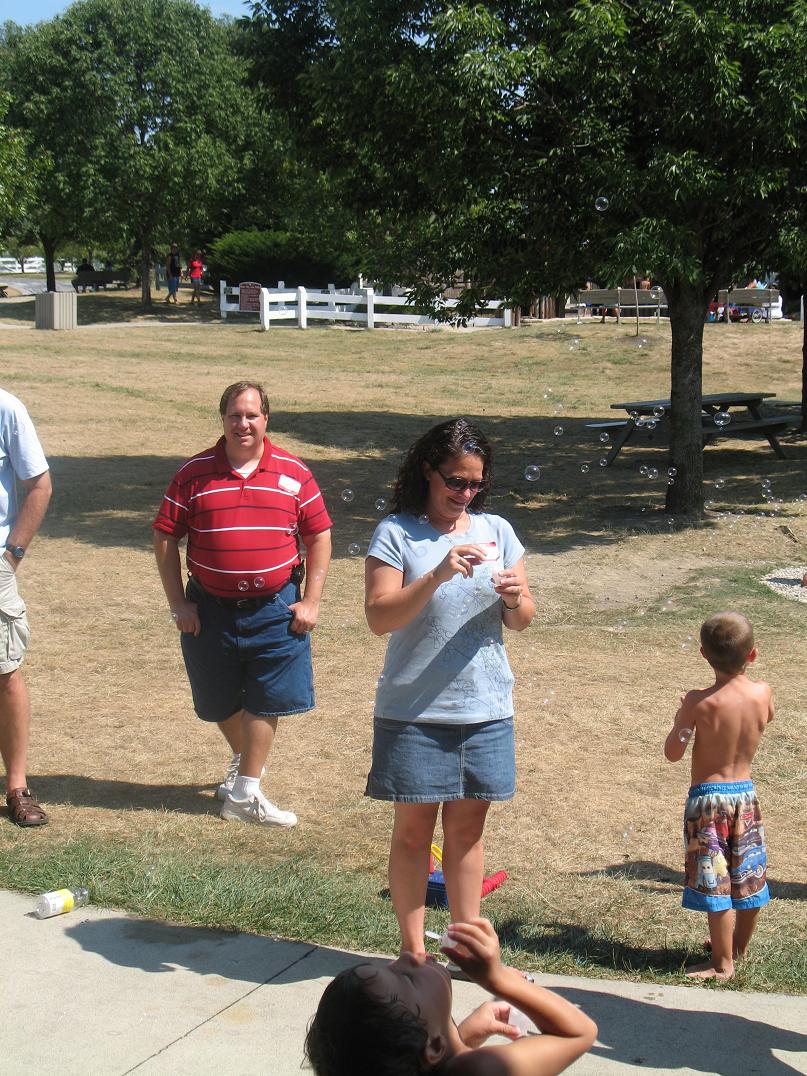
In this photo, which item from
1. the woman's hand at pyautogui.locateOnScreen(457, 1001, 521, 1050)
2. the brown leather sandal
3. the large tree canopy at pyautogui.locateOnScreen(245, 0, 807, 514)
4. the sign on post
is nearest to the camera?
the woman's hand at pyautogui.locateOnScreen(457, 1001, 521, 1050)

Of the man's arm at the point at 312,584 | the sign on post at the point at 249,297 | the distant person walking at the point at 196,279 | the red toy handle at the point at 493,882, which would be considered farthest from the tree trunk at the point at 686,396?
the distant person walking at the point at 196,279

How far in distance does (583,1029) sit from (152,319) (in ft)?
109

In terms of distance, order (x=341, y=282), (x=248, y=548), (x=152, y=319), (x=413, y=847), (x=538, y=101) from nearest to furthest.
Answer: (x=413, y=847)
(x=248, y=548)
(x=538, y=101)
(x=152, y=319)
(x=341, y=282)

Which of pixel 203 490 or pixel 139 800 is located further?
pixel 139 800

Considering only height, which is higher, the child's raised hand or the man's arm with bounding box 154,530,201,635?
the man's arm with bounding box 154,530,201,635

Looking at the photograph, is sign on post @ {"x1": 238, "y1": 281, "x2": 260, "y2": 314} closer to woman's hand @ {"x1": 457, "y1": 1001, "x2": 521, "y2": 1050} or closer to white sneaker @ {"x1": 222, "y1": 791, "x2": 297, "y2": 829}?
white sneaker @ {"x1": 222, "y1": 791, "x2": 297, "y2": 829}

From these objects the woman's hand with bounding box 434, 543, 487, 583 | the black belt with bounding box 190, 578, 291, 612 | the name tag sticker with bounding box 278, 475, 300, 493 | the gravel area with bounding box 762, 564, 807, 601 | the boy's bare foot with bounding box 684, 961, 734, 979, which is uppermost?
the name tag sticker with bounding box 278, 475, 300, 493

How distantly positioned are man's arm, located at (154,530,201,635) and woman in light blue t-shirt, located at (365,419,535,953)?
1.37 m

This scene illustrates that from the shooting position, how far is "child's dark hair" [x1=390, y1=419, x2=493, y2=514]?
349 cm

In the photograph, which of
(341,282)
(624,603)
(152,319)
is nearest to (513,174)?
(624,603)

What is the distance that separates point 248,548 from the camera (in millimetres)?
4660

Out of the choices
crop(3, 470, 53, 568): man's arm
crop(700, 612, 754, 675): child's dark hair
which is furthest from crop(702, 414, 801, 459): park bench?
crop(700, 612, 754, 675): child's dark hair

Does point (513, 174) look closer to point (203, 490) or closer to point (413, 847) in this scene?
point (203, 490)

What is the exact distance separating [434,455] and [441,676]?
0.61 m
